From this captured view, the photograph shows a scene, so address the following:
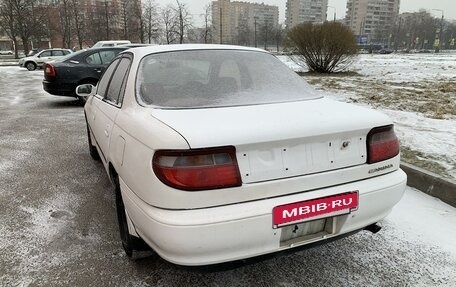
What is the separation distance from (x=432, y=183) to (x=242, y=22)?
85890 millimetres

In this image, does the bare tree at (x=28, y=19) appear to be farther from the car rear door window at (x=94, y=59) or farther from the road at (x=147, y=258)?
the road at (x=147, y=258)

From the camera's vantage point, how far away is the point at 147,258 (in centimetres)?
265

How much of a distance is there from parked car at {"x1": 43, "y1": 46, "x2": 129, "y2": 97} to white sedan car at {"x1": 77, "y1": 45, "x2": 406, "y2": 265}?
25.3ft

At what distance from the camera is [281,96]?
2596mm

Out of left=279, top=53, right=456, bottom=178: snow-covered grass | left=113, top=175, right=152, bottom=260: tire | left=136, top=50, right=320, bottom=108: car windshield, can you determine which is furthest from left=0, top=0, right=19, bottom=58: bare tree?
left=113, top=175, right=152, bottom=260: tire

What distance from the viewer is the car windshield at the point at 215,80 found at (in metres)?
2.47

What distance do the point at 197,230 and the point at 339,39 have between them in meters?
16.2

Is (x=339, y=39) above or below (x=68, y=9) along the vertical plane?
below

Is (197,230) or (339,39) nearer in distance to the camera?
(197,230)

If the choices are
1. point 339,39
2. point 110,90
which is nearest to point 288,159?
point 110,90

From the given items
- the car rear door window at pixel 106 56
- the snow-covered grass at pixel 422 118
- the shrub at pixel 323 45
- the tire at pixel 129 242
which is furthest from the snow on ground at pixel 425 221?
the shrub at pixel 323 45

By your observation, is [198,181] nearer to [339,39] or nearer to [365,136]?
[365,136]

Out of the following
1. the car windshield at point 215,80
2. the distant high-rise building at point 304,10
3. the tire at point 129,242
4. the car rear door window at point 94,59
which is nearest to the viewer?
the tire at point 129,242

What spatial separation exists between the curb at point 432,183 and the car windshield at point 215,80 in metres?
1.73
